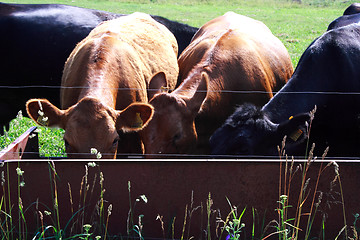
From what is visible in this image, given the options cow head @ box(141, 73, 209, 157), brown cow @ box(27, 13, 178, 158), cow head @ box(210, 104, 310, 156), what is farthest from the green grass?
cow head @ box(210, 104, 310, 156)

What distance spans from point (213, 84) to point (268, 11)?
26427mm

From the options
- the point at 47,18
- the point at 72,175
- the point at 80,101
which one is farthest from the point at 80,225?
the point at 47,18

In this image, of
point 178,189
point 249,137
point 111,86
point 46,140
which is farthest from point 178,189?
point 46,140

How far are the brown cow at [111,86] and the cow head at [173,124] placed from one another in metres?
0.26

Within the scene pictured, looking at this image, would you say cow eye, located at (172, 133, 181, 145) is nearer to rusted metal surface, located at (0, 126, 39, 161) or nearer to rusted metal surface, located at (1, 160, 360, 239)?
rusted metal surface, located at (0, 126, 39, 161)

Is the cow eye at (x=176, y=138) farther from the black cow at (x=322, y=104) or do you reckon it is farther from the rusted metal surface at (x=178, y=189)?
the rusted metal surface at (x=178, y=189)

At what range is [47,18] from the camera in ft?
26.2

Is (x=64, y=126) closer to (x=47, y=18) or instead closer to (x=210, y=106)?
(x=210, y=106)

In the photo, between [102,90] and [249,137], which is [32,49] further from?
[249,137]

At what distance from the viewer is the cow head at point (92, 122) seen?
4.55 meters

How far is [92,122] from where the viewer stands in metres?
4.59

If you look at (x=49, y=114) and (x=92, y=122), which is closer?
(x=92, y=122)

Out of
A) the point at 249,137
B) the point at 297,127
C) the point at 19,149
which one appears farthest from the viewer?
the point at 249,137

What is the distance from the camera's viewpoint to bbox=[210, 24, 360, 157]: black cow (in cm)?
480
